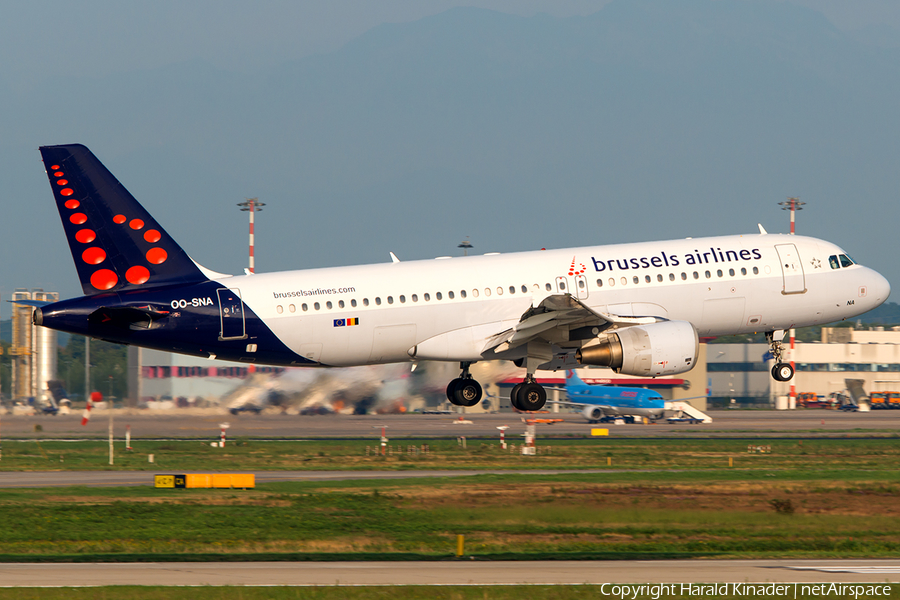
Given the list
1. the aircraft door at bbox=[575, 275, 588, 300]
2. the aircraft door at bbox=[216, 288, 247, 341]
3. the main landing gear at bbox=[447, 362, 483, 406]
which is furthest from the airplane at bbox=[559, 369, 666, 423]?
the aircraft door at bbox=[216, 288, 247, 341]

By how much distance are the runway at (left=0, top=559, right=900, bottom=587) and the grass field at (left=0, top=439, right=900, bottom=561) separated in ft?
6.35

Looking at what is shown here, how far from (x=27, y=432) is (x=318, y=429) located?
20.1m

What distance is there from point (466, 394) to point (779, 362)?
12.0 meters

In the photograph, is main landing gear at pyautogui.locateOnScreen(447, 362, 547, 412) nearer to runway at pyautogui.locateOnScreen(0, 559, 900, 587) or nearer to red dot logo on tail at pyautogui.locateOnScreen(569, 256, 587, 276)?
red dot logo on tail at pyautogui.locateOnScreen(569, 256, 587, 276)

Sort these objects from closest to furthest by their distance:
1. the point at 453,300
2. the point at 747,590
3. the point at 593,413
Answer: the point at 747,590 < the point at 453,300 < the point at 593,413

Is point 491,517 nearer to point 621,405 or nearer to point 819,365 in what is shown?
point 621,405

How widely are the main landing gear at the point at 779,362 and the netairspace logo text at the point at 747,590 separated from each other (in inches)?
729

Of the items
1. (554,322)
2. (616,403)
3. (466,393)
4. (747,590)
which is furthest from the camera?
(616,403)

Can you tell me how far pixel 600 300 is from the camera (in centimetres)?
3838

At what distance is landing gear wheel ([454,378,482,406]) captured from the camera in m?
40.8

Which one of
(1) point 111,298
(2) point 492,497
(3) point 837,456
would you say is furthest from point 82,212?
(3) point 837,456

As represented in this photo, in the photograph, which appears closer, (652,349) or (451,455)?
(652,349)

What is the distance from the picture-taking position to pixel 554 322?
37281 mm

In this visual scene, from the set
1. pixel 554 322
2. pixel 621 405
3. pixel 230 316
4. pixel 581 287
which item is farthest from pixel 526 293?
pixel 621 405
